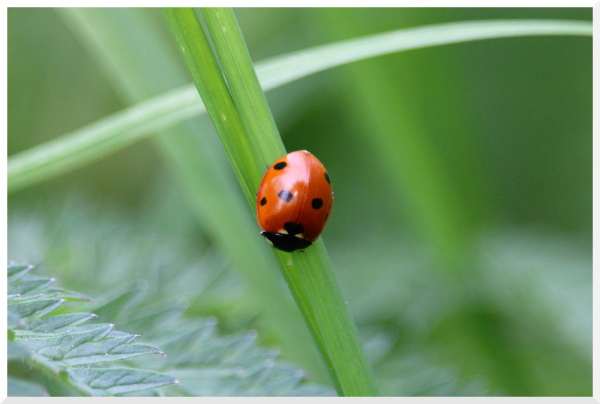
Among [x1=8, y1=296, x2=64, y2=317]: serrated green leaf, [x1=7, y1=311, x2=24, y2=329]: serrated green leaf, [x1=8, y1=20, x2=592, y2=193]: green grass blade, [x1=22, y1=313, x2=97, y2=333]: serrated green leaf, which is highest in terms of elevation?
[x1=8, y1=20, x2=592, y2=193]: green grass blade

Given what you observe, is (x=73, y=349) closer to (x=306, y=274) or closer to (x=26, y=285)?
(x=26, y=285)

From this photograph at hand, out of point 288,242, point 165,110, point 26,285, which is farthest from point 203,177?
point 26,285

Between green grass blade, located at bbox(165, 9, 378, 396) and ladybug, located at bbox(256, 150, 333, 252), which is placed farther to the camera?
ladybug, located at bbox(256, 150, 333, 252)

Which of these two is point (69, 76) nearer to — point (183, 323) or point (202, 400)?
point (183, 323)

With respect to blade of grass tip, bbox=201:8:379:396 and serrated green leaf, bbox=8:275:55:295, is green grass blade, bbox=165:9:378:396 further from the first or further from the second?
serrated green leaf, bbox=8:275:55:295

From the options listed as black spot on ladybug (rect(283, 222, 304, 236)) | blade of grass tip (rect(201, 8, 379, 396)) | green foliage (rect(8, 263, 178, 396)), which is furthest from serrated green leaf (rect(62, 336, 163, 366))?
black spot on ladybug (rect(283, 222, 304, 236))

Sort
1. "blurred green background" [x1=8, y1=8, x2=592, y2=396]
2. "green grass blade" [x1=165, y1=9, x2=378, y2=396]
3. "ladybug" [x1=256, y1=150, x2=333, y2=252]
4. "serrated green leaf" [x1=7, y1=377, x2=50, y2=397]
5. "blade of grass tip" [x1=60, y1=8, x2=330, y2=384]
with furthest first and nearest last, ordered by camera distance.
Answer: "blurred green background" [x1=8, y1=8, x2=592, y2=396], "blade of grass tip" [x1=60, y1=8, x2=330, y2=384], "ladybug" [x1=256, y1=150, x2=333, y2=252], "green grass blade" [x1=165, y1=9, x2=378, y2=396], "serrated green leaf" [x1=7, y1=377, x2=50, y2=397]

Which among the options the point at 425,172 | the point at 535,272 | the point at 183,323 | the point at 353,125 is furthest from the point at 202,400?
the point at 353,125
